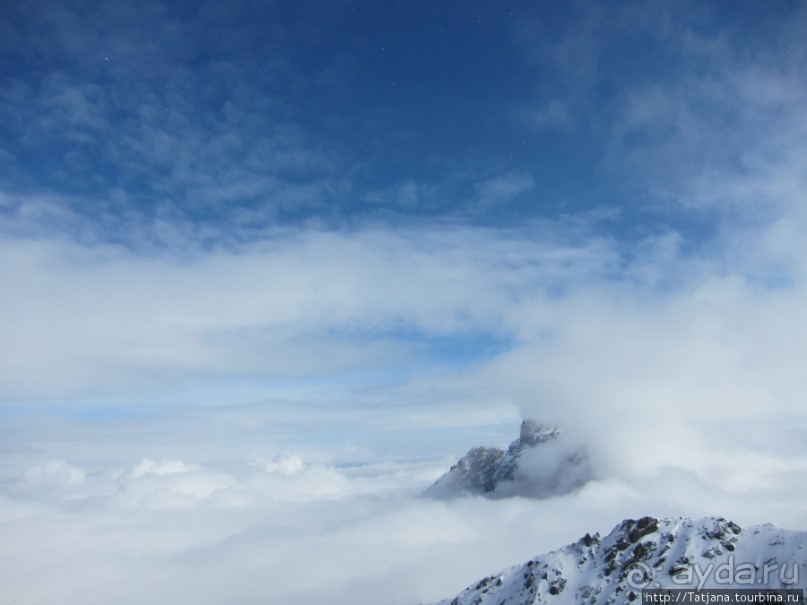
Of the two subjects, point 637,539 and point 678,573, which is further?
point 637,539

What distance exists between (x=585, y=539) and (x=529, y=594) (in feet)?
90.9

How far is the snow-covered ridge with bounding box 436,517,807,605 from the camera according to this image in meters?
102

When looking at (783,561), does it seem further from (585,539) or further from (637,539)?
(585,539)

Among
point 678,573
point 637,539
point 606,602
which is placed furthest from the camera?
point 637,539

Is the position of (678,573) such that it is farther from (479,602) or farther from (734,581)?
(479,602)

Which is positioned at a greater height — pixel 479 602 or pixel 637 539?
pixel 637 539

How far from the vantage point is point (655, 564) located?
4774 inches

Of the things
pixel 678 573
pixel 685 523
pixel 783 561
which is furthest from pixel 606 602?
pixel 783 561

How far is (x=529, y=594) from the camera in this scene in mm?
139000

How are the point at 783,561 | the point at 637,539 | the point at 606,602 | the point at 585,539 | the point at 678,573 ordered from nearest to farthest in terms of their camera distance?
the point at 783,561 → the point at 678,573 → the point at 606,602 → the point at 637,539 → the point at 585,539

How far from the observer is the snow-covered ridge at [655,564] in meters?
102

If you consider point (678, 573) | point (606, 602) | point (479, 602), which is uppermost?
point (678, 573)

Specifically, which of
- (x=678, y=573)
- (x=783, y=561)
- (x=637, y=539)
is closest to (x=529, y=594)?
(x=637, y=539)

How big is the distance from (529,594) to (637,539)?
128 feet
